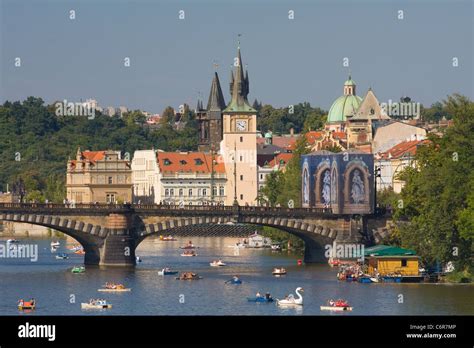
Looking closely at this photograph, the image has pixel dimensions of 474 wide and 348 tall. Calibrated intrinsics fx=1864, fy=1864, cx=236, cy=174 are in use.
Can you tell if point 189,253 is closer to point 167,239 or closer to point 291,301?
point 167,239

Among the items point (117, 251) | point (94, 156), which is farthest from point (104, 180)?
point (117, 251)

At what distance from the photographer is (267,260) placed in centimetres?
13512

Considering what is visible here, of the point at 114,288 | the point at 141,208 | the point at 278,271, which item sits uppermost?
the point at 141,208

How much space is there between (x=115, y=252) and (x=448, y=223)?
1007 inches

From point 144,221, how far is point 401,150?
146ft

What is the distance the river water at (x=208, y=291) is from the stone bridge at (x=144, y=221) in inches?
79.3

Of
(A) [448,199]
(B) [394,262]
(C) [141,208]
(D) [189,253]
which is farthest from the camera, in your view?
(D) [189,253]

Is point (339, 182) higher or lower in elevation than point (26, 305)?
higher

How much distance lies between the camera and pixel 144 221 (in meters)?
124

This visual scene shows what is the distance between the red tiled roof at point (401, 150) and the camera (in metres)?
159

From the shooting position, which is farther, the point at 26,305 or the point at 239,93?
the point at 239,93

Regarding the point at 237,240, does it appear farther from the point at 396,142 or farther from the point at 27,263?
the point at 27,263

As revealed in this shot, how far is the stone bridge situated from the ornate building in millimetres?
1141
